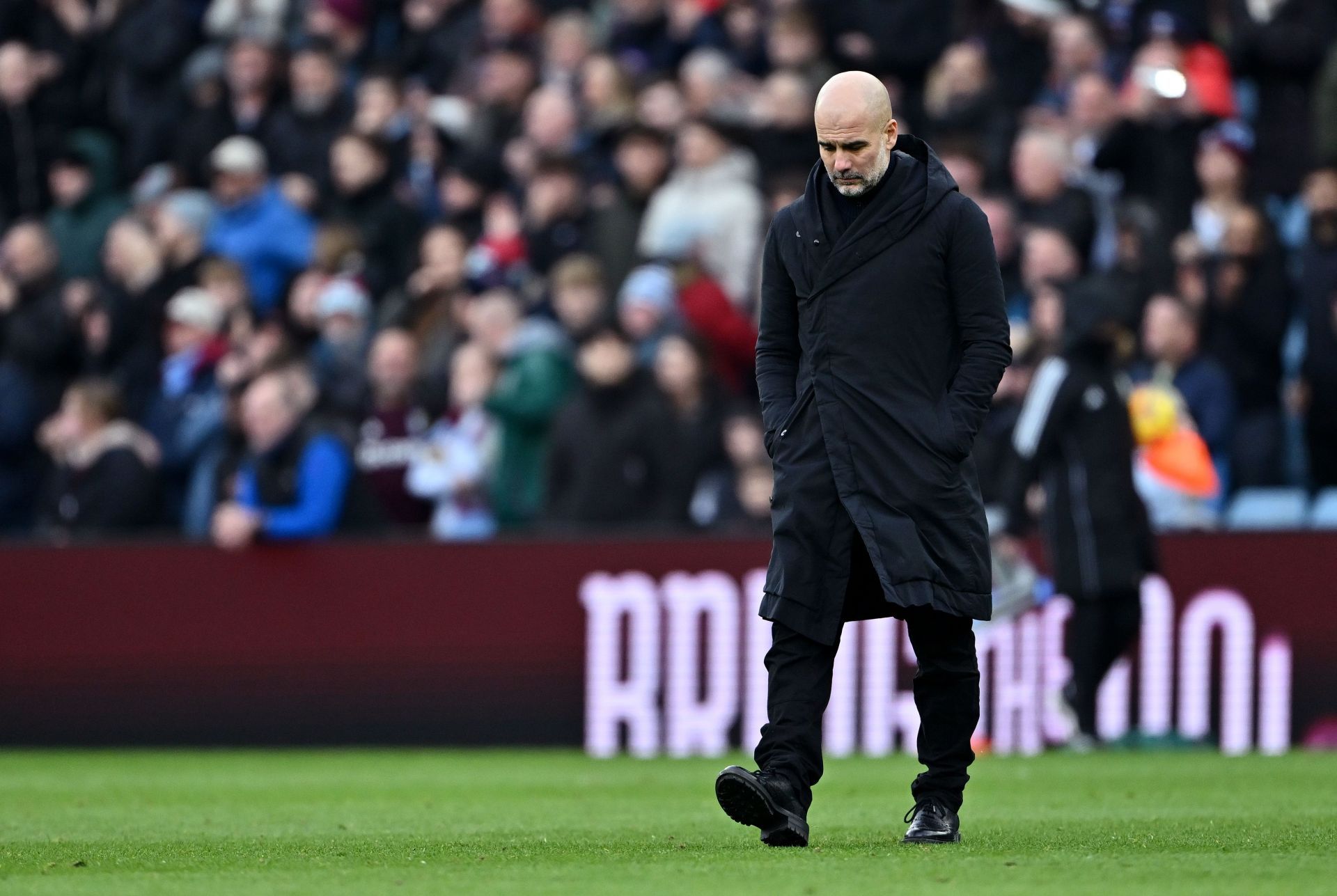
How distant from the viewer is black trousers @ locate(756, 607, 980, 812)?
7305mm

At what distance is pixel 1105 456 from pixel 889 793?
10.4 ft

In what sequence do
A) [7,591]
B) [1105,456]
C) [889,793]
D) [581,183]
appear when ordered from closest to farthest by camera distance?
[889,793], [1105,456], [7,591], [581,183]

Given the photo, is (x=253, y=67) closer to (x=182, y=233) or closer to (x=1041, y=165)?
(x=182, y=233)

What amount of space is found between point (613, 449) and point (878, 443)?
7.37 meters

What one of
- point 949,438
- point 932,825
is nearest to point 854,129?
point 949,438

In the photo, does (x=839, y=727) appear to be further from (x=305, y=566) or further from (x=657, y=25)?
(x=657, y=25)

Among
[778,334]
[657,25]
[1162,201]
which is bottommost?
[778,334]

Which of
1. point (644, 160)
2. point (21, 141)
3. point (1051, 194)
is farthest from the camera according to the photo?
point (21, 141)

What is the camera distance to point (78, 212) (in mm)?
18328

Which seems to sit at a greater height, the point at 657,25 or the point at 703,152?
the point at 657,25

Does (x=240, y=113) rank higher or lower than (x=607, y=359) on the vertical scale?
higher

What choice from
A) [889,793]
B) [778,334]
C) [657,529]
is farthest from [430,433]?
[778,334]

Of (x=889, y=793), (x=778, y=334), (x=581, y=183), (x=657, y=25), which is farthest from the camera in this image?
(x=657, y=25)

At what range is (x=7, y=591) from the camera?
14.8m
